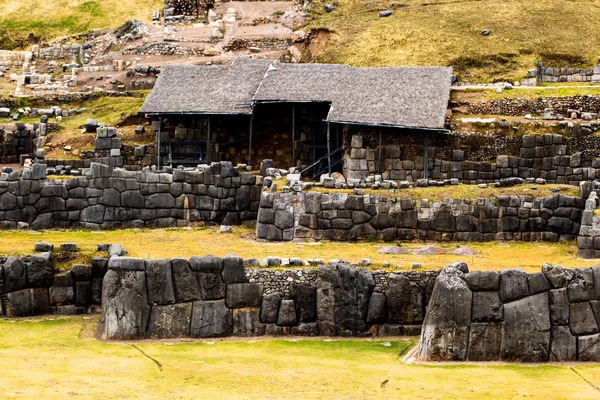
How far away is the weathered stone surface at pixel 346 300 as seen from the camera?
50.4m

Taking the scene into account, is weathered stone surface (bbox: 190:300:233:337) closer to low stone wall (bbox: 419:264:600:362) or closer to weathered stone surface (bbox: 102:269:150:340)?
weathered stone surface (bbox: 102:269:150:340)

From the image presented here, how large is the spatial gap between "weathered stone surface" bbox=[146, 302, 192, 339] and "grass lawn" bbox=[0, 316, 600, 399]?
2.85 ft

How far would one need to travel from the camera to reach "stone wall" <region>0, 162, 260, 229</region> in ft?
212

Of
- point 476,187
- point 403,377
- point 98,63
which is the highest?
point 98,63

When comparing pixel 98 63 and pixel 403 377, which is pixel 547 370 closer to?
pixel 403 377

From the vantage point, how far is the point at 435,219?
61750 mm

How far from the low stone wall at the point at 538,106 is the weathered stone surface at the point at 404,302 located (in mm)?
24317

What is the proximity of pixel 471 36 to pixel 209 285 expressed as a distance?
39188 millimetres

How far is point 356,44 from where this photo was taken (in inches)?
3413

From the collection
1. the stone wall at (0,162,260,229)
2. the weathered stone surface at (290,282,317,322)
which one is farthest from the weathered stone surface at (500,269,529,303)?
the stone wall at (0,162,260,229)

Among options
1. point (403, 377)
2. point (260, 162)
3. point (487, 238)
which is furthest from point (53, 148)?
point (403, 377)

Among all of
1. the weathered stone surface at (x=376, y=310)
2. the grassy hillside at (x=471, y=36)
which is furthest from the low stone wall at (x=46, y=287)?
the grassy hillside at (x=471, y=36)

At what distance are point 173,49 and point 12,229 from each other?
92.9 ft

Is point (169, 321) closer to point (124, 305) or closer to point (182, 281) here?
point (182, 281)
